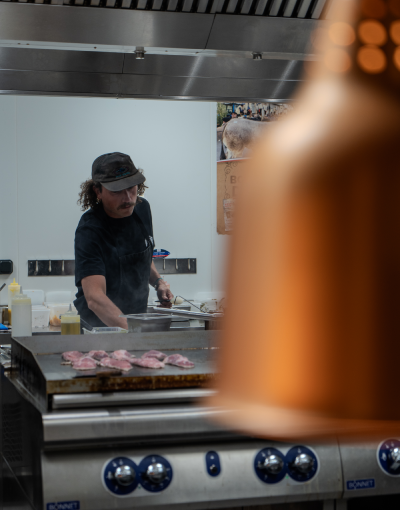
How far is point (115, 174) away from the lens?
137 inches

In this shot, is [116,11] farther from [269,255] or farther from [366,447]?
[269,255]

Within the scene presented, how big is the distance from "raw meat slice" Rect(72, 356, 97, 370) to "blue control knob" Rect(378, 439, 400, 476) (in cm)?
85

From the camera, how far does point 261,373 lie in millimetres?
204

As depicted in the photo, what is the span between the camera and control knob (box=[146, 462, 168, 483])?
4.73ft

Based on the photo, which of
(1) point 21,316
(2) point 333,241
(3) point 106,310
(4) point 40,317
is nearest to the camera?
(2) point 333,241

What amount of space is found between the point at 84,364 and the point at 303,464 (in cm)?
67

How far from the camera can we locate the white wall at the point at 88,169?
152 inches

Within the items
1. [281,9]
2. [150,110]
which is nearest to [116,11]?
[281,9]

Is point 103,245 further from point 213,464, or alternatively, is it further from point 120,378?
point 213,464

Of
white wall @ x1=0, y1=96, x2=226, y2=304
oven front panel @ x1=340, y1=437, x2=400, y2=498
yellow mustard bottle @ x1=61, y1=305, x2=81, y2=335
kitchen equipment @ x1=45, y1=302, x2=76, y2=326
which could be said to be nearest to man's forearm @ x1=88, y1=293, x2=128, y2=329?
kitchen equipment @ x1=45, y1=302, x2=76, y2=326

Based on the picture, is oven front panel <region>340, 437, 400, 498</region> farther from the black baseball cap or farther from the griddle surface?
the black baseball cap

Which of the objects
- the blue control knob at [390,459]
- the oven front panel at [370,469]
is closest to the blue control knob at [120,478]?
the oven front panel at [370,469]

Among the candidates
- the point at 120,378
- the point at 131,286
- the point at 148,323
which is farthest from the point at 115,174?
the point at 120,378

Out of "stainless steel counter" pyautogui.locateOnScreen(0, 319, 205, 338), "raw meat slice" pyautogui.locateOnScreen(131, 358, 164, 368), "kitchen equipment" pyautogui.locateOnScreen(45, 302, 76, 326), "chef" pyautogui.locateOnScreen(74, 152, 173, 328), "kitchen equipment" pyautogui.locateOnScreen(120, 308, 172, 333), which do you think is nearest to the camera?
"raw meat slice" pyautogui.locateOnScreen(131, 358, 164, 368)
